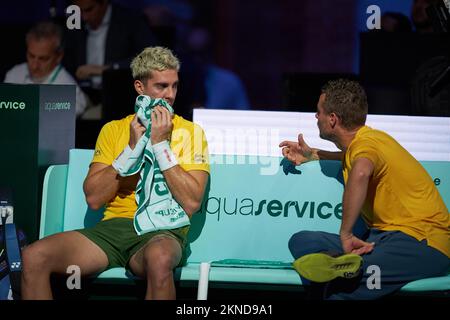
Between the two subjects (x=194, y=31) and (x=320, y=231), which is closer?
(x=320, y=231)

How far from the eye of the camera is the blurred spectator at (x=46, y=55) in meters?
6.57

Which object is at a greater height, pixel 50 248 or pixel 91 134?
pixel 91 134

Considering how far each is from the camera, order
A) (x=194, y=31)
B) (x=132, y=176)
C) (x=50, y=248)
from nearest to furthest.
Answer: (x=50, y=248), (x=132, y=176), (x=194, y=31)

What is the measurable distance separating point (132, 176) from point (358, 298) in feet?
3.67

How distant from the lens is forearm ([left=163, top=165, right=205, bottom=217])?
437 centimetres

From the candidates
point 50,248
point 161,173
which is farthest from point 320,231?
point 50,248

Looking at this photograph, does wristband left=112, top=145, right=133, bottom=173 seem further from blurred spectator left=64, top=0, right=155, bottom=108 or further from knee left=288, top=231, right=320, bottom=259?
blurred spectator left=64, top=0, right=155, bottom=108

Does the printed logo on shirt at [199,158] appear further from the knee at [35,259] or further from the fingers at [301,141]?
the knee at [35,259]

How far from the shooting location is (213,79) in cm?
770

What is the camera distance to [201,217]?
4.79 m

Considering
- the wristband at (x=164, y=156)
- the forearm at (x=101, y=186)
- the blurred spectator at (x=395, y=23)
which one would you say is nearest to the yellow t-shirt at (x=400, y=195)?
the wristband at (x=164, y=156)

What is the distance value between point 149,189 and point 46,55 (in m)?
2.42

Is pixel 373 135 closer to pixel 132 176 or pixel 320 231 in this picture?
pixel 320 231

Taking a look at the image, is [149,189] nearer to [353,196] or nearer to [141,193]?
[141,193]
